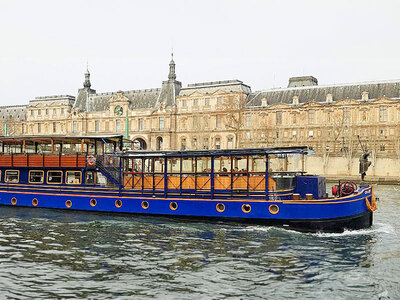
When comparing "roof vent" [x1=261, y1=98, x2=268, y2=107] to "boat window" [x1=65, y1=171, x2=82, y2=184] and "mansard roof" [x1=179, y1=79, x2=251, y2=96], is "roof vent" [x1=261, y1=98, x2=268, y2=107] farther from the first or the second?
"boat window" [x1=65, y1=171, x2=82, y2=184]

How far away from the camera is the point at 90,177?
29.5 m

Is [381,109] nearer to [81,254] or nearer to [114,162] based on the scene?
[114,162]

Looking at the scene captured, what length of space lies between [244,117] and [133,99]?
2931 centimetres

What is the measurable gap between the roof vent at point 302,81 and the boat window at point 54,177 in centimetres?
7368

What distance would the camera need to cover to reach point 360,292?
14289 millimetres

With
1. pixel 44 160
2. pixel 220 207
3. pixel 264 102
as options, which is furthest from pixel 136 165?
pixel 264 102

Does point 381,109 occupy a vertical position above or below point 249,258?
above

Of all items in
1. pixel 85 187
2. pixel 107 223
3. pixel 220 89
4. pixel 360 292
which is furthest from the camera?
pixel 220 89

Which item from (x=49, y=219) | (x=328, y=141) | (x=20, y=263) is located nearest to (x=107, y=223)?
(x=49, y=219)

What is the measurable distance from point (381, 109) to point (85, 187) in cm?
6650

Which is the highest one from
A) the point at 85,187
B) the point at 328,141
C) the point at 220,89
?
the point at 220,89

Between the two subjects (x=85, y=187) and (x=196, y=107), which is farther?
(x=196, y=107)

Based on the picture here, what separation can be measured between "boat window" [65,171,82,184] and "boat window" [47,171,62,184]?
0.60 metres

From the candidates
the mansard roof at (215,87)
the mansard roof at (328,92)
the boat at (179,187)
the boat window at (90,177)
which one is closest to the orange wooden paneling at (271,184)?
the boat at (179,187)
